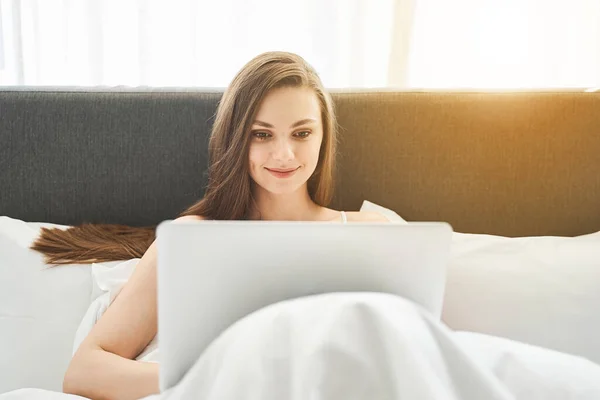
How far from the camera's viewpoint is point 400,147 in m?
1.60

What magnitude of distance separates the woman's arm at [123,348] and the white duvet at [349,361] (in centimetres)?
38

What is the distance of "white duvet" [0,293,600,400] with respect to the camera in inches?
27.6

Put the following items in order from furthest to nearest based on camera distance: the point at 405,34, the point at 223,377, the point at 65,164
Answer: the point at 405,34, the point at 65,164, the point at 223,377

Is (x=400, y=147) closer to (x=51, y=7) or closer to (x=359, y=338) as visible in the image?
(x=359, y=338)

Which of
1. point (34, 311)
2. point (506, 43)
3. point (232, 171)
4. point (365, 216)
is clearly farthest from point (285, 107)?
point (506, 43)

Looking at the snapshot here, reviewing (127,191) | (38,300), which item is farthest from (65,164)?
(38,300)

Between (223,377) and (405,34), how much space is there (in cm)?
163

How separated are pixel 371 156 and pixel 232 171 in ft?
1.32

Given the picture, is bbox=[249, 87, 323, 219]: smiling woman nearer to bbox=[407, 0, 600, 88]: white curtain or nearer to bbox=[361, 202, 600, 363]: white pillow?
bbox=[361, 202, 600, 363]: white pillow

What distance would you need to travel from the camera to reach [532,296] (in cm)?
128

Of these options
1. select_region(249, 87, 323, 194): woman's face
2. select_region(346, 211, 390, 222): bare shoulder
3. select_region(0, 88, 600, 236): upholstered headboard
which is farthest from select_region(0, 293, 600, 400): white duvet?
select_region(0, 88, 600, 236): upholstered headboard

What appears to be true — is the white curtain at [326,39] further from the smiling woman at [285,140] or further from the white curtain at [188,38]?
the smiling woman at [285,140]

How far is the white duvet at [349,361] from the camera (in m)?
0.70

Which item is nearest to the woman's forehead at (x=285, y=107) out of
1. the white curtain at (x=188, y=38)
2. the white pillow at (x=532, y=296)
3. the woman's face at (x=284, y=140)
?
the woman's face at (x=284, y=140)
